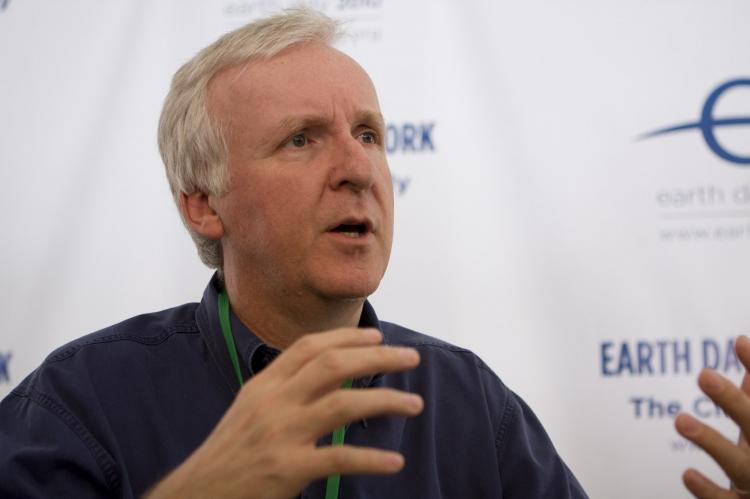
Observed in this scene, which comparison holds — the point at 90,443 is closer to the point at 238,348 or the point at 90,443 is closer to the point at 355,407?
the point at 238,348

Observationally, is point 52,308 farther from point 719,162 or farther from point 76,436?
point 719,162

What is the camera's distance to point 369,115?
1.34 m

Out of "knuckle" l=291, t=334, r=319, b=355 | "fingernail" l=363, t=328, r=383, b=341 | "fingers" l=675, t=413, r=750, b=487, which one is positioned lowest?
"fingers" l=675, t=413, r=750, b=487

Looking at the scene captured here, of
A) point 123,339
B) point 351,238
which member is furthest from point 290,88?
point 123,339

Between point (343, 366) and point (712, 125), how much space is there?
1.68 metres

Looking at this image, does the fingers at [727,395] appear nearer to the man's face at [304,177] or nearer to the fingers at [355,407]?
the fingers at [355,407]

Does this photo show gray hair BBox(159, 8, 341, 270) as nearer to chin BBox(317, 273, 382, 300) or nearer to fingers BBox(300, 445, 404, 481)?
chin BBox(317, 273, 382, 300)

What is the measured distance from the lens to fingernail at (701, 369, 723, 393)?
0.86 meters

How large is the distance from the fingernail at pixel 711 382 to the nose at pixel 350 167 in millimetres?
603

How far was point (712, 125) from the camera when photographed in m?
2.07

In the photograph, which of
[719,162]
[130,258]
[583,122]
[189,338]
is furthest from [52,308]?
[719,162]

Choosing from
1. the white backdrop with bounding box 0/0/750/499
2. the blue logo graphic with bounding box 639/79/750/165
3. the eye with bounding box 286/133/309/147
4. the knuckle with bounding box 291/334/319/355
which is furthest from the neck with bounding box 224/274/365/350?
the blue logo graphic with bounding box 639/79/750/165

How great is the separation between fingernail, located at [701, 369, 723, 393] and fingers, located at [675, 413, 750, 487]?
0.14ft

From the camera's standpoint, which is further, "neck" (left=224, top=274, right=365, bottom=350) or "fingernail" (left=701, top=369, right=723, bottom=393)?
"neck" (left=224, top=274, right=365, bottom=350)
